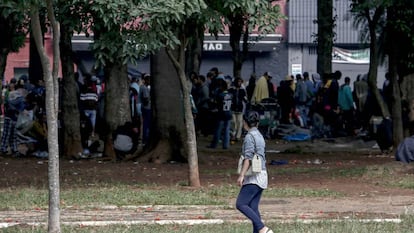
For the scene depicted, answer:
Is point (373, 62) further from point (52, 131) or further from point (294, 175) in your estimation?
point (52, 131)

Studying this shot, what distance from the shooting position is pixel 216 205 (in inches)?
614

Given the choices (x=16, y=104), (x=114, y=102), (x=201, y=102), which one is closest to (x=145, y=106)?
(x=201, y=102)

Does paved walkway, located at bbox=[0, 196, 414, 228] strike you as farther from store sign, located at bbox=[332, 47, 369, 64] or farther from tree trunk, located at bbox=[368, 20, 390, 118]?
store sign, located at bbox=[332, 47, 369, 64]

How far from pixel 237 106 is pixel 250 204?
1724 cm

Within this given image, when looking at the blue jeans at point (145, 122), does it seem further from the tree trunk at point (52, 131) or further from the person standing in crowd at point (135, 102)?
the tree trunk at point (52, 131)

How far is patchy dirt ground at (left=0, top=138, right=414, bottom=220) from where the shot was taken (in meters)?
16.1

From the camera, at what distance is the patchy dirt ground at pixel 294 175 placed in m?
16.1

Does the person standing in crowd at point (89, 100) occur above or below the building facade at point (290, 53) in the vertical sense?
below

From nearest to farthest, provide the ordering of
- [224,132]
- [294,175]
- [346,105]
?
[294,175], [224,132], [346,105]

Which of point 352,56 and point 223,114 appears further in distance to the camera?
point 352,56

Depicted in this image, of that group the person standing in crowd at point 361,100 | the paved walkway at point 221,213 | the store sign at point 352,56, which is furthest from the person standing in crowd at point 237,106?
the store sign at point 352,56

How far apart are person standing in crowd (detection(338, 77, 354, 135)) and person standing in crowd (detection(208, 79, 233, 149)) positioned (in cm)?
478

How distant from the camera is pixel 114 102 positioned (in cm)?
2581

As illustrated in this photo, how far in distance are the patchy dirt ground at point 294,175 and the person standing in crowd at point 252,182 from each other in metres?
2.75
